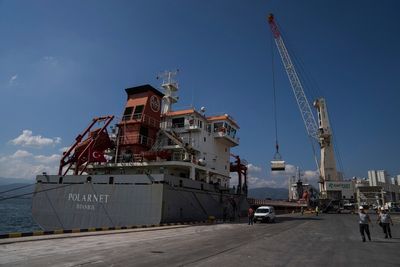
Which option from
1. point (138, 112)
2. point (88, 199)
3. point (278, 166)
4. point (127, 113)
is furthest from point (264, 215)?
point (278, 166)

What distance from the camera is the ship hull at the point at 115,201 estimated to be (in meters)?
19.8

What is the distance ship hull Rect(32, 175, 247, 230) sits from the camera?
19.8 metres

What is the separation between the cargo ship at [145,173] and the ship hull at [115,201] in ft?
0.23

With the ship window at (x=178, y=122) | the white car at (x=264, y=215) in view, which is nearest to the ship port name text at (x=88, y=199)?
the ship window at (x=178, y=122)

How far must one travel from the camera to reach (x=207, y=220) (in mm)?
25234

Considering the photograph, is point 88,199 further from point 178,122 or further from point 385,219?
point 385,219

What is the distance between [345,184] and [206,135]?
28197mm

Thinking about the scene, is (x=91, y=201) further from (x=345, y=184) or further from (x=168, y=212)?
(x=345, y=184)

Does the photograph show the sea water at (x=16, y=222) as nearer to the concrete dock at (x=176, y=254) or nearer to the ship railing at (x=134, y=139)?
the ship railing at (x=134, y=139)

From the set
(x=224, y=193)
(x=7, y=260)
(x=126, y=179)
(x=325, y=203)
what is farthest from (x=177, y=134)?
(x=325, y=203)

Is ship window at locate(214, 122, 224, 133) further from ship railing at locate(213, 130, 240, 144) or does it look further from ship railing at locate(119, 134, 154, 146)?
ship railing at locate(119, 134, 154, 146)

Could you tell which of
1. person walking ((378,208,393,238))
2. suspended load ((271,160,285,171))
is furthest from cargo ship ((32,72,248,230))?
person walking ((378,208,393,238))

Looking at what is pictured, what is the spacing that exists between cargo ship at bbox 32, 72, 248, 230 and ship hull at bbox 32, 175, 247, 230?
7 cm

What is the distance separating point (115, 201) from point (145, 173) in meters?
3.00
